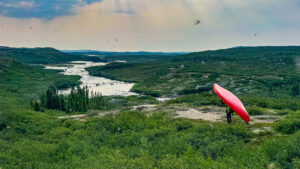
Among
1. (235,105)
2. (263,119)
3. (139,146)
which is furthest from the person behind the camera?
(263,119)

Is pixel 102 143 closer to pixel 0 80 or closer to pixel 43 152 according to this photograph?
pixel 43 152

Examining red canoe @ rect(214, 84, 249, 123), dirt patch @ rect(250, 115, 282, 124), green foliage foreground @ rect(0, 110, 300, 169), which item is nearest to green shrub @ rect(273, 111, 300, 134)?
green foliage foreground @ rect(0, 110, 300, 169)

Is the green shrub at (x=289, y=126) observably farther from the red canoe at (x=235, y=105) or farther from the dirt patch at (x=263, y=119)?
the red canoe at (x=235, y=105)

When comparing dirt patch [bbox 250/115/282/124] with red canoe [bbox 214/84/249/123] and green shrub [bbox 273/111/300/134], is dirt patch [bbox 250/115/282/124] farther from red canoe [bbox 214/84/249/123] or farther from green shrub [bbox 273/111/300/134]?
red canoe [bbox 214/84/249/123]

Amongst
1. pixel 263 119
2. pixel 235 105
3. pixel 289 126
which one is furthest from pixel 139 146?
pixel 263 119

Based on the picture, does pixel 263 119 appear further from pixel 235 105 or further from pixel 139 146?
pixel 139 146

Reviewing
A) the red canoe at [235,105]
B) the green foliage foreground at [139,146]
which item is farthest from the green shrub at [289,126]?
the red canoe at [235,105]

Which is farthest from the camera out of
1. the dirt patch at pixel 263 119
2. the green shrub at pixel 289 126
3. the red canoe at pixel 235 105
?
the dirt patch at pixel 263 119

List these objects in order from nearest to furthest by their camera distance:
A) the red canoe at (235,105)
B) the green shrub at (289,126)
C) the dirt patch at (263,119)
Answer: the red canoe at (235,105), the green shrub at (289,126), the dirt patch at (263,119)

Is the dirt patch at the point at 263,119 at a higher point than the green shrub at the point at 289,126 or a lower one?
lower
